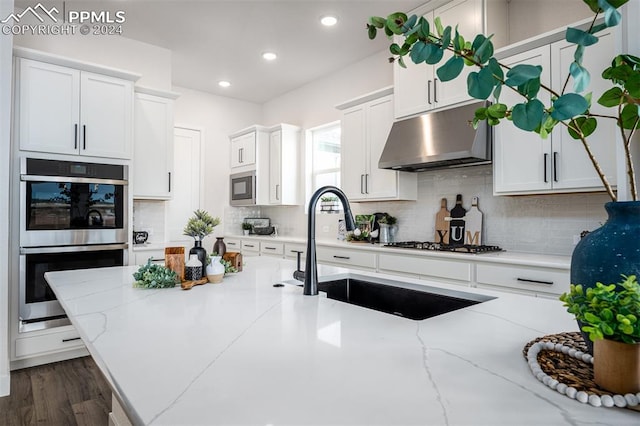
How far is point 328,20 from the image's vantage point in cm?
352

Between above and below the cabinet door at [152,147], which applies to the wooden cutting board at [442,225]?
below

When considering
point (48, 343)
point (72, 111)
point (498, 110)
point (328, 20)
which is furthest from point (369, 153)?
point (48, 343)

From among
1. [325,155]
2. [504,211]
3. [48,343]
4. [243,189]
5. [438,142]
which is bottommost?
[48,343]

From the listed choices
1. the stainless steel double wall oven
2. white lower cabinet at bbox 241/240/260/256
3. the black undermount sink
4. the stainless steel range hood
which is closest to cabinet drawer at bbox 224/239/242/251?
white lower cabinet at bbox 241/240/260/256

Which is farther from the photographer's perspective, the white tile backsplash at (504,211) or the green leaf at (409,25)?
the white tile backsplash at (504,211)

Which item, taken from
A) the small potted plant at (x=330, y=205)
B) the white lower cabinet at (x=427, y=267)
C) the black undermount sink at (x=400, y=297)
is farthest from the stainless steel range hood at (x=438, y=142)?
the black undermount sink at (x=400, y=297)

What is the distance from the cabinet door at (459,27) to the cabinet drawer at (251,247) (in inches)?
111

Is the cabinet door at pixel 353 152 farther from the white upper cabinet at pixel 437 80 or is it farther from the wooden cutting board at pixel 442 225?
the wooden cutting board at pixel 442 225

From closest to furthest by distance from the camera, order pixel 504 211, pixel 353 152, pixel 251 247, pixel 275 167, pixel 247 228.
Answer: pixel 504 211
pixel 353 152
pixel 251 247
pixel 275 167
pixel 247 228

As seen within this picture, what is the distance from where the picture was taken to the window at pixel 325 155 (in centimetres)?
488

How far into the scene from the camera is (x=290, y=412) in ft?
1.92

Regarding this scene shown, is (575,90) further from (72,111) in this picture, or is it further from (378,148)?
(72,111)

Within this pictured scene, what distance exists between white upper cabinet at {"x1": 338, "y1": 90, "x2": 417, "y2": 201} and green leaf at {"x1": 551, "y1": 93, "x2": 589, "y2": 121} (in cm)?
301

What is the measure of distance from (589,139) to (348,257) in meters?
2.08
